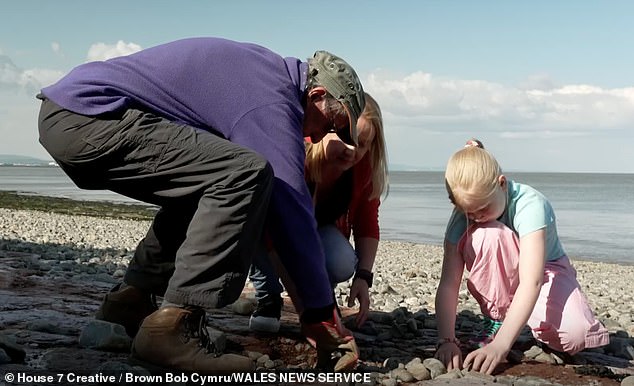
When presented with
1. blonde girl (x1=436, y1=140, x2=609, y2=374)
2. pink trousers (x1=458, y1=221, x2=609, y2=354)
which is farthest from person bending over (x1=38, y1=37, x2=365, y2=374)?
pink trousers (x1=458, y1=221, x2=609, y2=354)

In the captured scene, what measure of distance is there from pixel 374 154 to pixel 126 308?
153 cm

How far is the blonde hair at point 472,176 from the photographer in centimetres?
336

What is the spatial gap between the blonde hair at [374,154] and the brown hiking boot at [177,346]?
1.24 m

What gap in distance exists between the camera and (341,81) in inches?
121

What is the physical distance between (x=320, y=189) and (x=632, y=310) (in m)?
4.34

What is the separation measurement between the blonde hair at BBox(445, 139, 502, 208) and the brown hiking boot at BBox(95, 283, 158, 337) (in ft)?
5.32

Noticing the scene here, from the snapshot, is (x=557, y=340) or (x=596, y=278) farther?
(x=596, y=278)

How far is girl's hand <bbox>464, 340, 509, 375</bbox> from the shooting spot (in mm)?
3213

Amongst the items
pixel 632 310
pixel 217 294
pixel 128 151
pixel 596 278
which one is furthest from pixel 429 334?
pixel 596 278

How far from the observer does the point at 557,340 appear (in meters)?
3.54

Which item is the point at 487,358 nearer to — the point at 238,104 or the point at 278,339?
the point at 278,339

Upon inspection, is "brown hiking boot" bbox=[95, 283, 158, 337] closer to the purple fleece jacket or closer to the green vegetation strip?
the purple fleece jacket

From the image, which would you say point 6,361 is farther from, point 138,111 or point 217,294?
point 138,111

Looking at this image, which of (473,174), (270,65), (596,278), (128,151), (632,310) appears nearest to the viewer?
(128,151)
